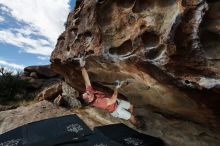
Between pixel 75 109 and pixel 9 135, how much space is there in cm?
184

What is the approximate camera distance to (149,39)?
149 inches

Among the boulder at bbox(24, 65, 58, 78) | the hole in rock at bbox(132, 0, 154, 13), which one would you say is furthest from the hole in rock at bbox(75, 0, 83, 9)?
the boulder at bbox(24, 65, 58, 78)

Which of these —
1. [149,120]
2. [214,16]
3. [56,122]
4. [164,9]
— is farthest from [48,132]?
[214,16]

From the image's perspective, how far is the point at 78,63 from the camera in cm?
505

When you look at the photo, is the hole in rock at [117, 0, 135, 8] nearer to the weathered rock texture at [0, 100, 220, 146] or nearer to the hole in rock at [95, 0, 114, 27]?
the hole in rock at [95, 0, 114, 27]

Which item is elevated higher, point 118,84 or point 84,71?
point 84,71

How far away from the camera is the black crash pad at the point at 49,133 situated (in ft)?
16.3

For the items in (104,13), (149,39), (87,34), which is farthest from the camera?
(87,34)

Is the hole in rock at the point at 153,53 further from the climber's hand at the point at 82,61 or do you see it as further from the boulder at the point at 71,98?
the boulder at the point at 71,98

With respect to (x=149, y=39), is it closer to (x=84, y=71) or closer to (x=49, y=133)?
(x=84, y=71)

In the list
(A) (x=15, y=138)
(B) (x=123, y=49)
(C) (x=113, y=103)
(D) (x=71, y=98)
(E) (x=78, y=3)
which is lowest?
(A) (x=15, y=138)

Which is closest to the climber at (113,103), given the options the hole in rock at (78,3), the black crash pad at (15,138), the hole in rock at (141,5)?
the hole in rock at (78,3)

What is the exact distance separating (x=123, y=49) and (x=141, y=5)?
Answer: 543 mm

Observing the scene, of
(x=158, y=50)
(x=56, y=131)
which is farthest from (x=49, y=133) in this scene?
(x=158, y=50)
